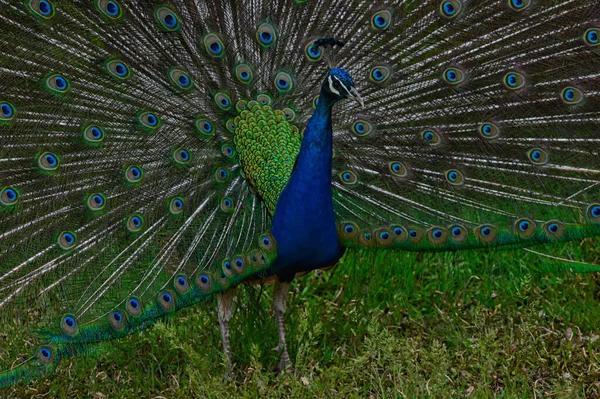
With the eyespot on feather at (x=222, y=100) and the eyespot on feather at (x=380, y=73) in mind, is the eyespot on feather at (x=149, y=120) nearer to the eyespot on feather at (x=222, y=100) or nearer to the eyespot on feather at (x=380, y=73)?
the eyespot on feather at (x=222, y=100)

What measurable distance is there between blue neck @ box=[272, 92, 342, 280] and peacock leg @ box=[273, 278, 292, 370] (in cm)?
27

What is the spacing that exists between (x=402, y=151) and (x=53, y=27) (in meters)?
1.43

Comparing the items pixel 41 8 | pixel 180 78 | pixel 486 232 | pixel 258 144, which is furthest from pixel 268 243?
pixel 41 8

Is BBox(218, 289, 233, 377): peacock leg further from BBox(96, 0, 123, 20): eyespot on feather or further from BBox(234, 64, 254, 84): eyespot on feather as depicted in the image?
BBox(96, 0, 123, 20): eyespot on feather

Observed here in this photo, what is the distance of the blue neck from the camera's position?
329 centimetres

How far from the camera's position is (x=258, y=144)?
11.7ft

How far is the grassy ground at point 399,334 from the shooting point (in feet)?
11.6

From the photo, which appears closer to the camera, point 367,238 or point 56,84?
point 56,84

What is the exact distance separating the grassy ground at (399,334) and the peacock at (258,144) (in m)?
0.29

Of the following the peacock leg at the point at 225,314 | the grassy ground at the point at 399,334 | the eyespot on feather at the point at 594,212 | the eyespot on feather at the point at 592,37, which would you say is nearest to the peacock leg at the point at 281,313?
the grassy ground at the point at 399,334

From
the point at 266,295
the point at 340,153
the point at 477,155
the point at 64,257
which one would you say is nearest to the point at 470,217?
the point at 477,155

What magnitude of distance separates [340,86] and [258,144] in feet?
1.91

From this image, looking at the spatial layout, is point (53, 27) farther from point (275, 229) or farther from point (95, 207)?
point (275, 229)

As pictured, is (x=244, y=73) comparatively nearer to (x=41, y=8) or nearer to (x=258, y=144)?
(x=258, y=144)
